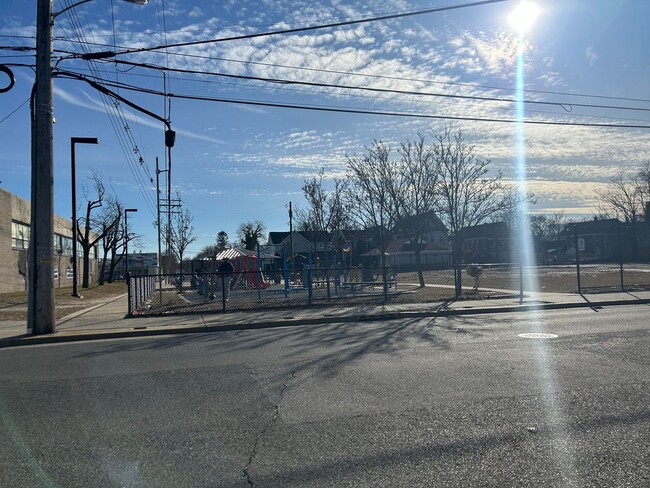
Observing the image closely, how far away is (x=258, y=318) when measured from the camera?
50.9ft

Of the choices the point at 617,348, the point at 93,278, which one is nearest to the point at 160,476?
the point at 617,348

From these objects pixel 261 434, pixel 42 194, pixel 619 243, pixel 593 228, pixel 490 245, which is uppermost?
pixel 490 245

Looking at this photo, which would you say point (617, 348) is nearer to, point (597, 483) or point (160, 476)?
point (597, 483)

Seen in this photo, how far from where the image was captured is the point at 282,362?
8.70 metres

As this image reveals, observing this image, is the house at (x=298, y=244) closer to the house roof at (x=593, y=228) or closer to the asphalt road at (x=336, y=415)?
the house roof at (x=593, y=228)

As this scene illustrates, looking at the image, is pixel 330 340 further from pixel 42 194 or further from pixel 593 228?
pixel 593 228

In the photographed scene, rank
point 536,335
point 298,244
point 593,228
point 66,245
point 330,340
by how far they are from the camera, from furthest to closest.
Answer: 1. point 298,244
2. point 66,245
3. point 593,228
4. point 330,340
5. point 536,335

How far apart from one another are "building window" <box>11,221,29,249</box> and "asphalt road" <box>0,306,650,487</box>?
30432mm

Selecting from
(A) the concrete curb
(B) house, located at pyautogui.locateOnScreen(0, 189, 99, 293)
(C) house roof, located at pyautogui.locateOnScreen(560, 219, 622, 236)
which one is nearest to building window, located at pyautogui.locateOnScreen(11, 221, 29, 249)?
(B) house, located at pyautogui.locateOnScreen(0, 189, 99, 293)

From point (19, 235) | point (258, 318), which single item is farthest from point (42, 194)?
point (19, 235)

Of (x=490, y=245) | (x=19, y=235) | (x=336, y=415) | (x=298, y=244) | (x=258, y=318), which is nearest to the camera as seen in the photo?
(x=336, y=415)

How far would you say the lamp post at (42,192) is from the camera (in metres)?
13.1

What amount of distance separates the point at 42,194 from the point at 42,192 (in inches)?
2.0

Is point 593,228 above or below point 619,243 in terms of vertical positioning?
above
